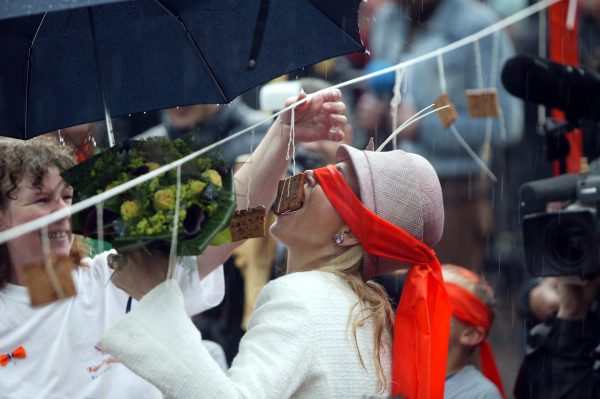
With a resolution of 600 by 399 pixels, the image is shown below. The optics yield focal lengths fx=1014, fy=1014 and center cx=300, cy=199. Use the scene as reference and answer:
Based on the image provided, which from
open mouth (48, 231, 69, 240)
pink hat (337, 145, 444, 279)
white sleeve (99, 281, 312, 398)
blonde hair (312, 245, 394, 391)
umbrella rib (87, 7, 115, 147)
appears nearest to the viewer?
white sleeve (99, 281, 312, 398)

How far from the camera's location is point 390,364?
9.04 feet

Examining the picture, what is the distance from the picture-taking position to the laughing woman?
2.38 m

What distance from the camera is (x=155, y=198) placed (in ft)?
7.90

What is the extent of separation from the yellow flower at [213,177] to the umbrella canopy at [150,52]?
2.39ft

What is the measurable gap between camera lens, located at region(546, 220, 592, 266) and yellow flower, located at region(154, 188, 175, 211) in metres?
2.01

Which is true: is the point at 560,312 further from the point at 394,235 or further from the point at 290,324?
the point at 290,324

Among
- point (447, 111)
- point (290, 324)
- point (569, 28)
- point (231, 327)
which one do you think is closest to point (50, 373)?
point (290, 324)

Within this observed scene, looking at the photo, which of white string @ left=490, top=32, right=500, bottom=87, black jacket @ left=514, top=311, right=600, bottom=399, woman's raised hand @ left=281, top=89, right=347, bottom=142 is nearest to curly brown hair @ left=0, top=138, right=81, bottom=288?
woman's raised hand @ left=281, top=89, right=347, bottom=142

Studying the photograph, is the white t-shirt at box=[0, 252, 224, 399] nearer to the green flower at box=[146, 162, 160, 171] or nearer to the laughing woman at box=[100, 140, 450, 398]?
the laughing woman at box=[100, 140, 450, 398]

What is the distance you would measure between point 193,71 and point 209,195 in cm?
90

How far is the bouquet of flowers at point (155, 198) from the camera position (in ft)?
7.86

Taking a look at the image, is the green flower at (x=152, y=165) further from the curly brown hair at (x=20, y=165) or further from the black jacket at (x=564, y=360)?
the black jacket at (x=564, y=360)

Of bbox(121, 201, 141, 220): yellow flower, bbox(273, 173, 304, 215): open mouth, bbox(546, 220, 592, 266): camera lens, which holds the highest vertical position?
bbox(121, 201, 141, 220): yellow flower

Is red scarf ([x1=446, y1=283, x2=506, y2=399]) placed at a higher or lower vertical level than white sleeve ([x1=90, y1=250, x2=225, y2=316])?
lower
